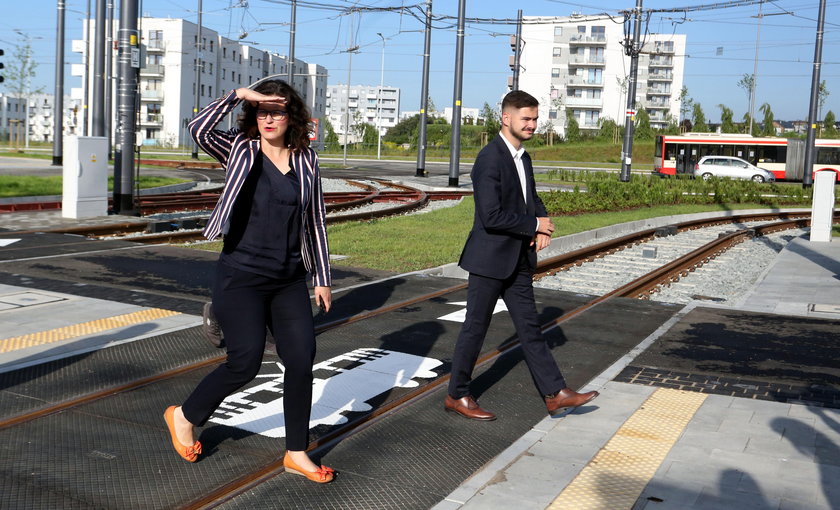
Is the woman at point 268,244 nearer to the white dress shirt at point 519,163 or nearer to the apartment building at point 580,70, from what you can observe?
the white dress shirt at point 519,163

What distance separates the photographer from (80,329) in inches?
301

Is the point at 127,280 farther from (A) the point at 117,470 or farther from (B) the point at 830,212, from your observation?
(B) the point at 830,212

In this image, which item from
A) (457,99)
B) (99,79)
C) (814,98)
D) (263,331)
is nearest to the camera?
(263,331)

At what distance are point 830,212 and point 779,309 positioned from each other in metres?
10.1

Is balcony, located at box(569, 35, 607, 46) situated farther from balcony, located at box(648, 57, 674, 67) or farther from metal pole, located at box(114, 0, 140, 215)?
metal pole, located at box(114, 0, 140, 215)

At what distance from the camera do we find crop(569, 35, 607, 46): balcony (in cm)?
10650

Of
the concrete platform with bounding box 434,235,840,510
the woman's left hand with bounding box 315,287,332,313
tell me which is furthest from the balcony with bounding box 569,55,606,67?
the woman's left hand with bounding box 315,287,332,313

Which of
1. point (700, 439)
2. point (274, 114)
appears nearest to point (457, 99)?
point (700, 439)

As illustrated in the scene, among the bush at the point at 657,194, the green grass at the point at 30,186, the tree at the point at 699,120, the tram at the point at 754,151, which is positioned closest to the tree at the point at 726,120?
the tree at the point at 699,120

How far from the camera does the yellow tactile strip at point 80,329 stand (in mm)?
7051

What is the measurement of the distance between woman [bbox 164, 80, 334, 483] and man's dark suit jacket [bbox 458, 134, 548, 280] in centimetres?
129

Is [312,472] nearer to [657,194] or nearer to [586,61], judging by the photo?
[657,194]

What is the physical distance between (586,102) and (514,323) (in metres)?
106

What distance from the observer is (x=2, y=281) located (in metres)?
9.70
